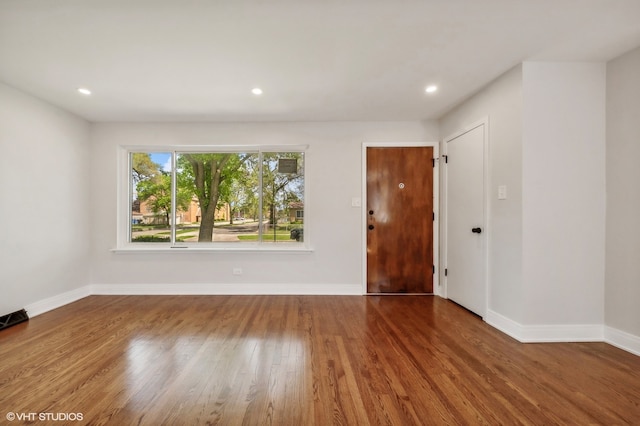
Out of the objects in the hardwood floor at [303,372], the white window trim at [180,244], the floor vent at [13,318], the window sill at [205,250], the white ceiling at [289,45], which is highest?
the white ceiling at [289,45]

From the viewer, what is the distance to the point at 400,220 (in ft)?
12.5

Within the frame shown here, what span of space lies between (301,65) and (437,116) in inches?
86.4

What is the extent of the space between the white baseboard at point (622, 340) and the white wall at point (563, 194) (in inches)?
3.9

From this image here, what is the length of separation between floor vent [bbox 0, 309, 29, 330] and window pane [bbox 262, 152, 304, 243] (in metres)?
2.66

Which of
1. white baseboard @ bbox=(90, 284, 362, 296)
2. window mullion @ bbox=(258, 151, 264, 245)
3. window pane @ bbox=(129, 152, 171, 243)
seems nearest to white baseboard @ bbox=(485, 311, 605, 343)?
white baseboard @ bbox=(90, 284, 362, 296)

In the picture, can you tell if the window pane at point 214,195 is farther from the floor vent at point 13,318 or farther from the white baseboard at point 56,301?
the floor vent at point 13,318

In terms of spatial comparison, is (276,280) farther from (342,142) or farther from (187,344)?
(342,142)

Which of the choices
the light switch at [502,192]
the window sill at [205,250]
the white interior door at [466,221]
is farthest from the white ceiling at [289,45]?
the window sill at [205,250]

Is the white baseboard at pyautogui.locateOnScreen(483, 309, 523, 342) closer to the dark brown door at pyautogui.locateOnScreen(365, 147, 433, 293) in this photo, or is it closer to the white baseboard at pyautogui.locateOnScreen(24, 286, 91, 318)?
the dark brown door at pyautogui.locateOnScreen(365, 147, 433, 293)

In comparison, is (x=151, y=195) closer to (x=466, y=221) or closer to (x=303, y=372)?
(x=303, y=372)

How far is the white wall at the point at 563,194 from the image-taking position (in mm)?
2395

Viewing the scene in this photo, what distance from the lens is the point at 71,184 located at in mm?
3518

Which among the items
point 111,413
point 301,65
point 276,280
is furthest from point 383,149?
point 111,413

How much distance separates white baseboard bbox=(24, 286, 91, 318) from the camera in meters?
3.01
